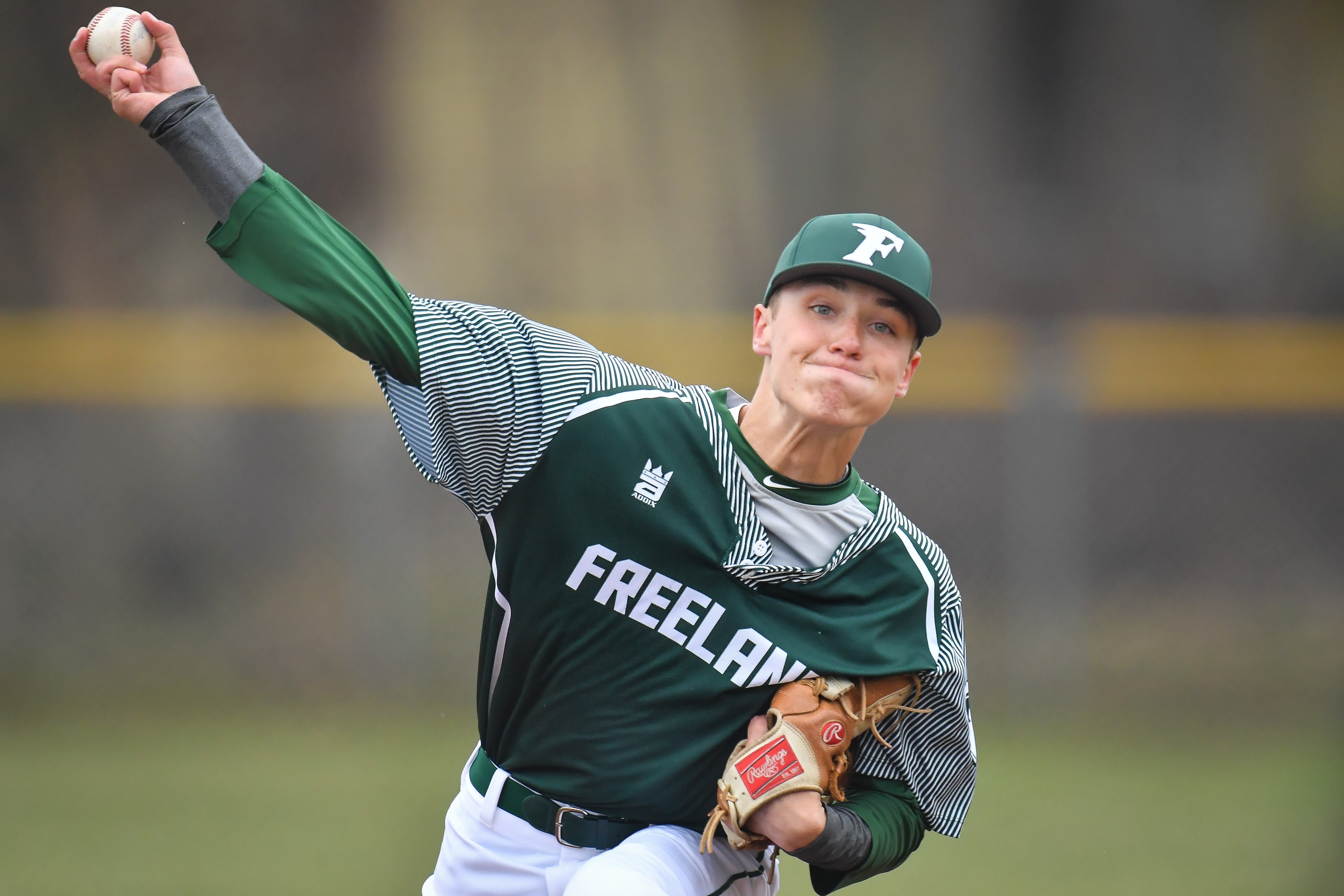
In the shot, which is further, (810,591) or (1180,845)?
(1180,845)

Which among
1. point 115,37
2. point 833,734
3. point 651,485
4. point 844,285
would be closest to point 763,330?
point 844,285

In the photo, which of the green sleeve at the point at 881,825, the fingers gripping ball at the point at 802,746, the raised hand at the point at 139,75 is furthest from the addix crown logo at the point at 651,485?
the raised hand at the point at 139,75

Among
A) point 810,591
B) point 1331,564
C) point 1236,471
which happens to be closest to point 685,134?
point 1236,471

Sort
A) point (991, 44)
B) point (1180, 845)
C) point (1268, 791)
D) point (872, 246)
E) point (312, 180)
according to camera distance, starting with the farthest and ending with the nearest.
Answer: point (991, 44) → point (312, 180) → point (1268, 791) → point (1180, 845) → point (872, 246)

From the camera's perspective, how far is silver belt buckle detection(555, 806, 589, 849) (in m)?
1.58

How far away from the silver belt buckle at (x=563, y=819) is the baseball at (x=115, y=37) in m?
1.05

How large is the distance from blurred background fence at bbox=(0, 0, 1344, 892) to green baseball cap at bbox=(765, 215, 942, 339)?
2.94 m

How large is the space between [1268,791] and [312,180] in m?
4.12

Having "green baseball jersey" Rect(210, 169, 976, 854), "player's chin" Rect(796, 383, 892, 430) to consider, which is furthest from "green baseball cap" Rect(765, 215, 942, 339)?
"green baseball jersey" Rect(210, 169, 976, 854)

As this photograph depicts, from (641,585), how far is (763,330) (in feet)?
1.32

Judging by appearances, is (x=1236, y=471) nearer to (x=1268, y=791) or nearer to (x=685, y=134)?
(x=1268, y=791)

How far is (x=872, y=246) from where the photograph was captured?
153 centimetres

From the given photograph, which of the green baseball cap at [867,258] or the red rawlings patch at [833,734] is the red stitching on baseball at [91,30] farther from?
the red rawlings patch at [833,734]

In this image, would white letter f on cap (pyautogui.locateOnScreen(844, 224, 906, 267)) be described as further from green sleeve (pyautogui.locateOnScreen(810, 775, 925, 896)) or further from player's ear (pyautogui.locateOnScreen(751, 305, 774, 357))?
green sleeve (pyautogui.locateOnScreen(810, 775, 925, 896))
